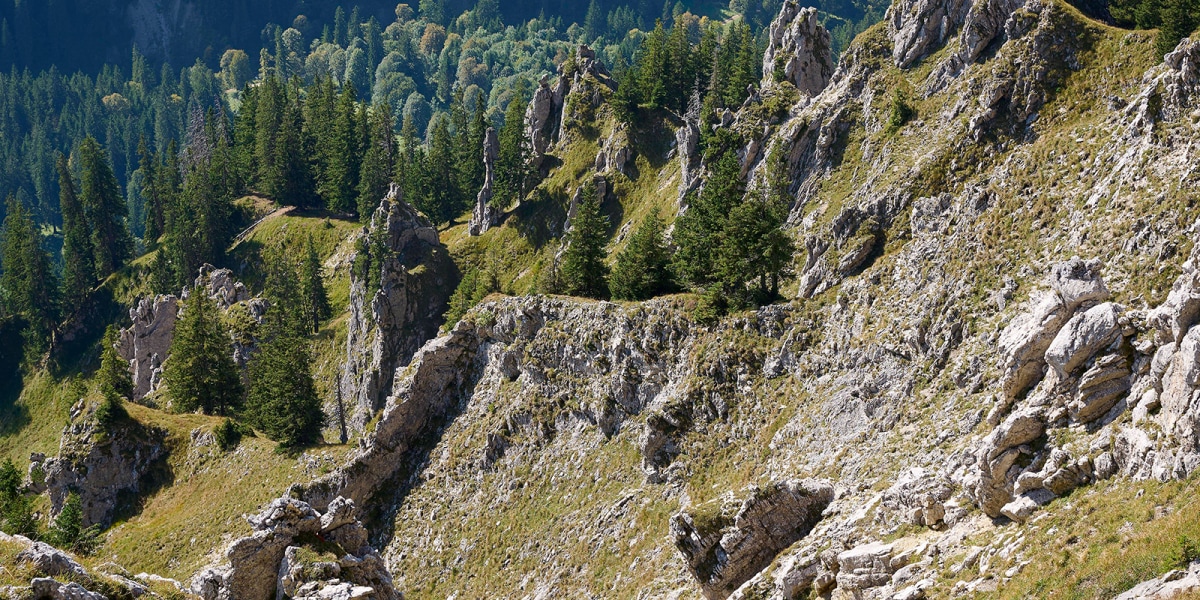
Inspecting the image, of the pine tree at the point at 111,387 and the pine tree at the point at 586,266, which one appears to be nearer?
the pine tree at the point at 586,266

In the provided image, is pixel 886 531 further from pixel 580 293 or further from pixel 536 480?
pixel 580 293

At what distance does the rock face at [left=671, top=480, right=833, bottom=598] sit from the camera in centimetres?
4472

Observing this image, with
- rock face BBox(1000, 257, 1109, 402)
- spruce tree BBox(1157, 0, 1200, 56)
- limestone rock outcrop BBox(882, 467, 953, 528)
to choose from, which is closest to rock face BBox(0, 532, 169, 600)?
limestone rock outcrop BBox(882, 467, 953, 528)

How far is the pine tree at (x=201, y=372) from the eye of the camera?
101062 mm

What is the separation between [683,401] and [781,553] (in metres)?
19.3

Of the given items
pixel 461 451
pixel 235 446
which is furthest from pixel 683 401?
pixel 235 446

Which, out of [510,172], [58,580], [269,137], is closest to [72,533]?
[58,580]

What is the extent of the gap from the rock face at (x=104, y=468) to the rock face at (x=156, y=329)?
2812 centimetres

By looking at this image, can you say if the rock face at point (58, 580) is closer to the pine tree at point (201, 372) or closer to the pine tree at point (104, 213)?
the pine tree at point (201, 372)

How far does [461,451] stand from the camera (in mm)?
72250

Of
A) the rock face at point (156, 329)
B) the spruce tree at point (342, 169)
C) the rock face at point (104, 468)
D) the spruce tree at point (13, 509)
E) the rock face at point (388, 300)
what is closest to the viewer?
the spruce tree at point (13, 509)

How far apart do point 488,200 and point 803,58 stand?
44777 millimetres

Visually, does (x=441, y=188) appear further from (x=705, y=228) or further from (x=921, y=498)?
(x=921, y=498)

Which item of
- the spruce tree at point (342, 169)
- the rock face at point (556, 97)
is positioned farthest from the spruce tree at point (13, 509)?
the rock face at point (556, 97)
